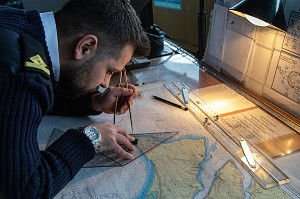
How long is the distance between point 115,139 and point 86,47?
251 mm

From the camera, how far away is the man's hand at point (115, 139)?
2.62 ft

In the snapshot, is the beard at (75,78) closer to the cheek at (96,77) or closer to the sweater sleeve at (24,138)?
the cheek at (96,77)

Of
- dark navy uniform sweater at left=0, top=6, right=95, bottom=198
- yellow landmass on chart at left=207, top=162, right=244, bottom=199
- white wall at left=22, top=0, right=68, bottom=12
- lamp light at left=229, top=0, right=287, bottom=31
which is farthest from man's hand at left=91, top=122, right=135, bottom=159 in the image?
white wall at left=22, top=0, right=68, bottom=12

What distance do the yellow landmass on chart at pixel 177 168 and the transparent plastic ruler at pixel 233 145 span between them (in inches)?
2.8

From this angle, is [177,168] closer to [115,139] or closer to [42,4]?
[115,139]

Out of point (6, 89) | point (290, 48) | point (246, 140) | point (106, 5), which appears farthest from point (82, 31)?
point (290, 48)

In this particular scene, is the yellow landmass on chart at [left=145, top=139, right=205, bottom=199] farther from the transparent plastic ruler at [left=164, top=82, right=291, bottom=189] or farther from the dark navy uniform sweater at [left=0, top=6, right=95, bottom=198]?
the dark navy uniform sweater at [left=0, top=6, right=95, bottom=198]

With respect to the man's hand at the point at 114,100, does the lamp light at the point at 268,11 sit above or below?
above

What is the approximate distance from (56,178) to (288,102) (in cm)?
73

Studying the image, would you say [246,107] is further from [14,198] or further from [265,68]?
[14,198]

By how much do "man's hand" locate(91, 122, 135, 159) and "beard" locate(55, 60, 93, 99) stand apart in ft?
0.42

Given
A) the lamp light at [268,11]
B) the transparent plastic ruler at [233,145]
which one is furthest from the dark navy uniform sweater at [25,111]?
the lamp light at [268,11]

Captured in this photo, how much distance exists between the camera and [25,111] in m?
0.59

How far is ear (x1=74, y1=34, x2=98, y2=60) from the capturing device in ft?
2.42
